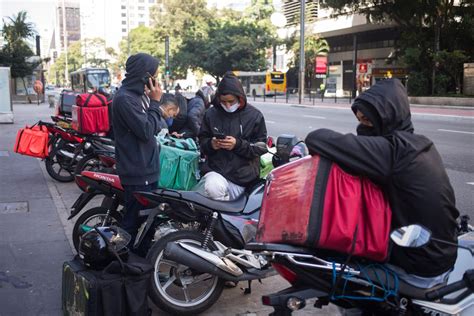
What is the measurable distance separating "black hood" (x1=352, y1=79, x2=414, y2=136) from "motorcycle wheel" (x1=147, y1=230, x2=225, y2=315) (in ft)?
5.42

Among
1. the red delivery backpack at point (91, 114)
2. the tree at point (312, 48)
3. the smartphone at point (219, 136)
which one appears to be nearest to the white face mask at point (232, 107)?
the smartphone at point (219, 136)

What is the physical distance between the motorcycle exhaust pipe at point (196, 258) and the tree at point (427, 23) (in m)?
29.3

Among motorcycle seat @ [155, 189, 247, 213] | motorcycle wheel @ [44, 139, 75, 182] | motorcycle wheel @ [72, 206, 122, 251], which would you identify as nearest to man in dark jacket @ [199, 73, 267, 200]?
motorcycle seat @ [155, 189, 247, 213]

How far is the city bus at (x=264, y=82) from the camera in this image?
5172cm

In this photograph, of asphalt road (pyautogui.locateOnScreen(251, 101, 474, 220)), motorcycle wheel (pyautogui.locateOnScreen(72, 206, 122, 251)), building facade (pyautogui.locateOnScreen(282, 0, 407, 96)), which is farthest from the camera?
building facade (pyautogui.locateOnScreen(282, 0, 407, 96))

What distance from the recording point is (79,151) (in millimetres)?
8188

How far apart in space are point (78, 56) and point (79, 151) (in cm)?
11609

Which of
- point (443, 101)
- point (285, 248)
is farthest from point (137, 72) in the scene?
point (443, 101)

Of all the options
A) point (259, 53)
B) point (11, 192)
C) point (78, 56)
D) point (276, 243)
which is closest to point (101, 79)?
point (259, 53)

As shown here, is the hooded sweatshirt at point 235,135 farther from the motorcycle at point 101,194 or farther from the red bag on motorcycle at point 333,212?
the red bag on motorcycle at point 333,212

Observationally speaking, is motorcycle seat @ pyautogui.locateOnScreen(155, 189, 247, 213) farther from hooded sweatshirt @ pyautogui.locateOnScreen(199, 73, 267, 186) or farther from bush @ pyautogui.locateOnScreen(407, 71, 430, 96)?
bush @ pyautogui.locateOnScreen(407, 71, 430, 96)

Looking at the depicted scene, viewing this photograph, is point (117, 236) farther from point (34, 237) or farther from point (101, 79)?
point (101, 79)

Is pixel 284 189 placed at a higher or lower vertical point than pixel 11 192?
higher

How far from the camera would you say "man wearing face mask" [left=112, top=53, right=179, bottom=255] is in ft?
12.9
